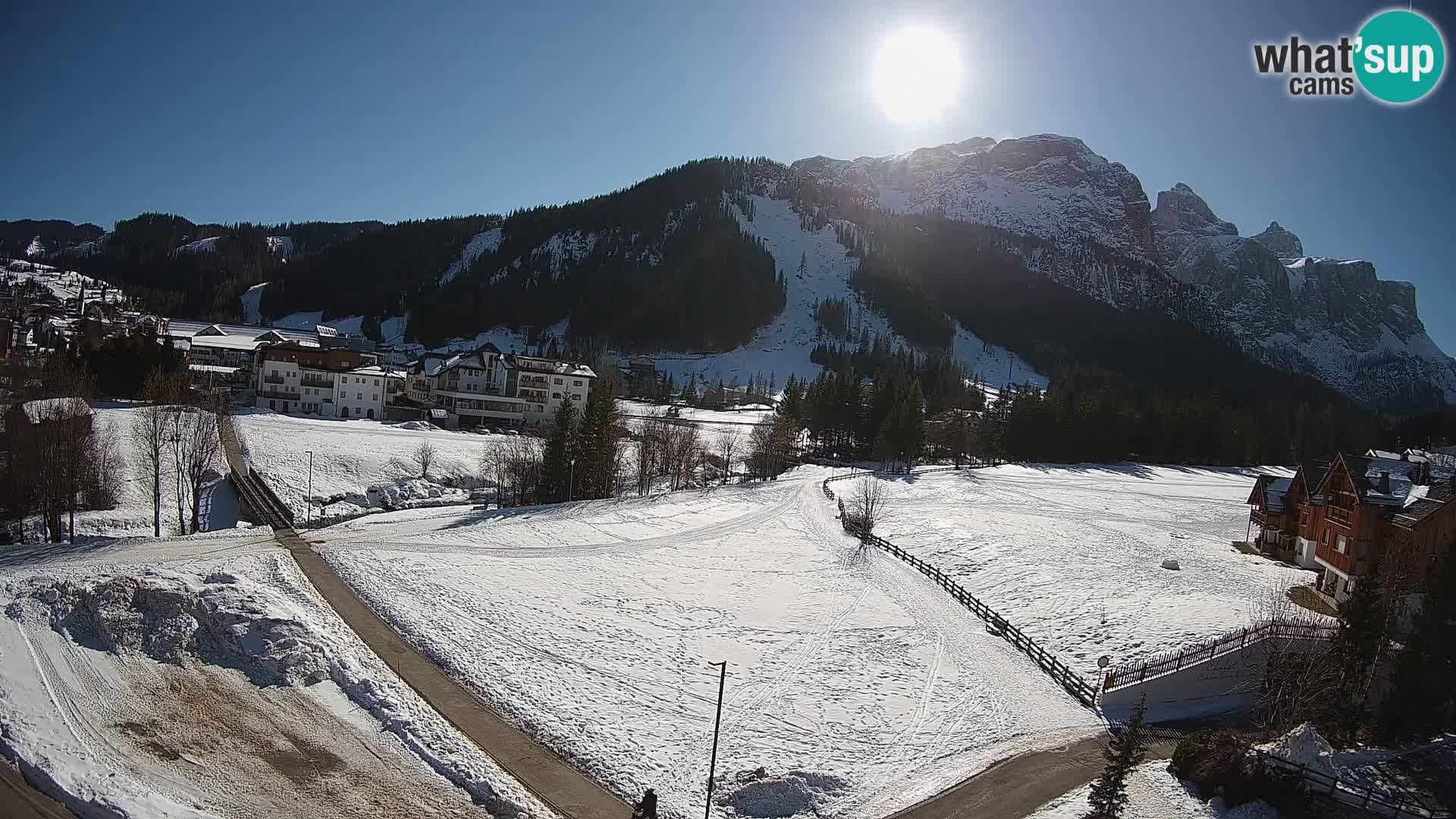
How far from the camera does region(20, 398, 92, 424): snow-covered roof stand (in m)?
40.0

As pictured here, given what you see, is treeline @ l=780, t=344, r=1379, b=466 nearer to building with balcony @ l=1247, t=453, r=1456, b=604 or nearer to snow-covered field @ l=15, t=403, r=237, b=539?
building with balcony @ l=1247, t=453, r=1456, b=604

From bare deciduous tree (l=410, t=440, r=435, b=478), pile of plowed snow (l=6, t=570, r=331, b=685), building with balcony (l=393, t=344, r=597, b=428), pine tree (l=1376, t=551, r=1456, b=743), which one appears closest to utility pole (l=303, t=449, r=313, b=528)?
bare deciduous tree (l=410, t=440, r=435, b=478)

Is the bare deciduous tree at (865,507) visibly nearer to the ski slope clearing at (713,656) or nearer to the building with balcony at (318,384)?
the ski slope clearing at (713,656)

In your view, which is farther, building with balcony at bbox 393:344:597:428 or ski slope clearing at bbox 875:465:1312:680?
building with balcony at bbox 393:344:597:428

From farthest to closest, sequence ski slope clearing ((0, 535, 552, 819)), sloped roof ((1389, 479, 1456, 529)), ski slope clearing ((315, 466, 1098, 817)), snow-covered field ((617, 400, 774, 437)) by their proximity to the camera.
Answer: snow-covered field ((617, 400, 774, 437)), sloped roof ((1389, 479, 1456, 529)), ski slope clearing ((315, 466, 1098, 817)), ski slope clearing ((0, 535, 552, 819))

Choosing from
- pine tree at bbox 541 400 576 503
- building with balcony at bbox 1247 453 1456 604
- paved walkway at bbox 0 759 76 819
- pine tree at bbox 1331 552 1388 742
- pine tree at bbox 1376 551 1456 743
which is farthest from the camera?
pine tree at bbox 541 400 576 503

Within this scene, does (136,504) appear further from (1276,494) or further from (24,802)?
(1276,494)

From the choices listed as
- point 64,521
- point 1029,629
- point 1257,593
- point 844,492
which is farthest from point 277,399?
point 1257,593

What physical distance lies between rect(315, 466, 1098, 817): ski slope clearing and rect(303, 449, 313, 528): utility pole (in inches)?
177

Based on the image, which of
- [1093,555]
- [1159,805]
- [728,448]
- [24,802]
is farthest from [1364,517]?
[728,448]

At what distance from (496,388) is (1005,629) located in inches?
3250

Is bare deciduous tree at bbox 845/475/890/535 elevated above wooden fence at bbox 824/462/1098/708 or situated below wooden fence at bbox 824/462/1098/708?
above

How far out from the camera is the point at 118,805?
15961mm

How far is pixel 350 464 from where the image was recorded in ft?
194
